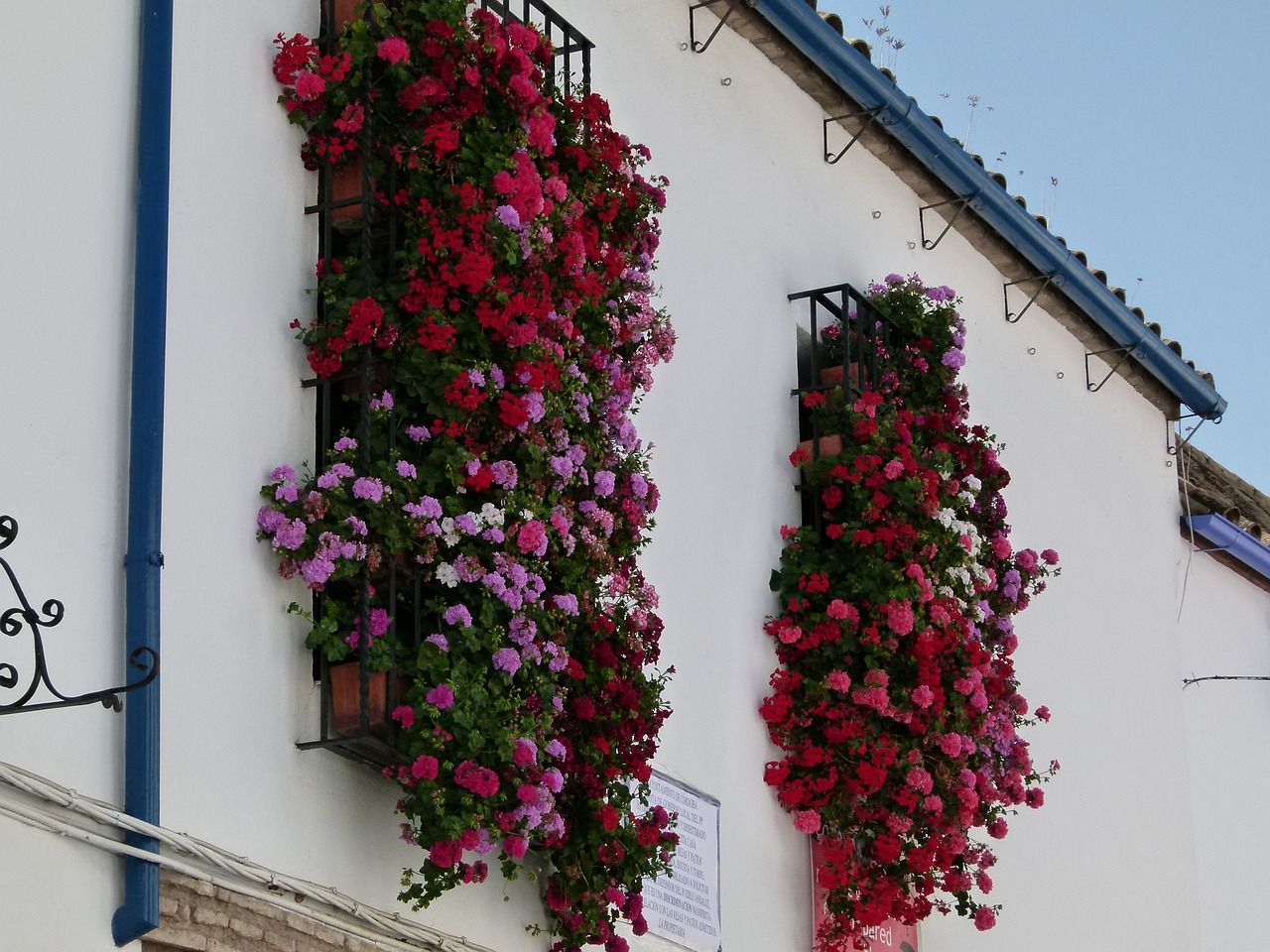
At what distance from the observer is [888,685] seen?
29.7 ft

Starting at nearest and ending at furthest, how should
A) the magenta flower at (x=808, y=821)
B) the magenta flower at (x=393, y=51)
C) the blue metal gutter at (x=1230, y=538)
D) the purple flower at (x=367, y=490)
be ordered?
1. the purple flower at (x=367, y=490)
2. the magenta flower at (x=393, y=51)
3. the magenta flower at (x=808, y=821)
4. the blue metal gutter at (x=1230, y=538)

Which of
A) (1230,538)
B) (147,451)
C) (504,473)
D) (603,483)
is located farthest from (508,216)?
(1230,538)

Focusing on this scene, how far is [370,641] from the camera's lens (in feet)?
21.8

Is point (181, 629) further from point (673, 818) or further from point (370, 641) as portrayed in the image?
point (673, 818)

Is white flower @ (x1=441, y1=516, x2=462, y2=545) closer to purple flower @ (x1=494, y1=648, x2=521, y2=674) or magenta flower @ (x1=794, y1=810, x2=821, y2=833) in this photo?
purple flower @ (x1=494, y1=648, x2=521, y2=674)

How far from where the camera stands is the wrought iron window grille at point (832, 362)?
9609 mm

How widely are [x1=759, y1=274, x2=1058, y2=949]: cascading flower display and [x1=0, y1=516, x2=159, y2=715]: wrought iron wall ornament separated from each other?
12.3 feet

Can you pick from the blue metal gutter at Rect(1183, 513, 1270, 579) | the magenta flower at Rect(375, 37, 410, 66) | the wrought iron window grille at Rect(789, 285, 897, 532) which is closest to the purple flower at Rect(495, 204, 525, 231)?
the magenta flower at Rect(375, 37, 410, 66)

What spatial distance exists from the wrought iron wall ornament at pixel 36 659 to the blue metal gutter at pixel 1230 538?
9.17 meters

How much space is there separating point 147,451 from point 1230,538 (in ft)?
30.3

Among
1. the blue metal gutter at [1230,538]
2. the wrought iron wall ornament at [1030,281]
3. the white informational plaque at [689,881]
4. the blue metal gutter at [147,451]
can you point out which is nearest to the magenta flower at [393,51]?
the blue metal gutter at [147,451]

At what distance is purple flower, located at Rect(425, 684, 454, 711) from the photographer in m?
6.57

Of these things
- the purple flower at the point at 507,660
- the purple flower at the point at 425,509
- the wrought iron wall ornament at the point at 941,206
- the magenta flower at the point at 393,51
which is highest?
the wrought iron wall ornament at the point at 941,206

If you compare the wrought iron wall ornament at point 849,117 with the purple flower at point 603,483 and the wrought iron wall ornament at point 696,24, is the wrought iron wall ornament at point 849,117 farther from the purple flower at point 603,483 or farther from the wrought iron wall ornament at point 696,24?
the purple flower at point 603,483
